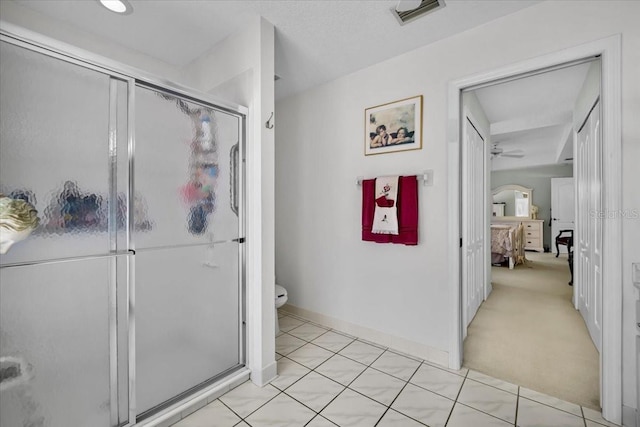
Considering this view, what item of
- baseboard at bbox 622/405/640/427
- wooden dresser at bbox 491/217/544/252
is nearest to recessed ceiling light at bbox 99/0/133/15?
baseboard at bbox 622/405/640/427

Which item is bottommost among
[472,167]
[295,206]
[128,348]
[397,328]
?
[397,328]

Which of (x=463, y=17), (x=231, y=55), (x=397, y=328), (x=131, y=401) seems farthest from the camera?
(x=397, y=328)

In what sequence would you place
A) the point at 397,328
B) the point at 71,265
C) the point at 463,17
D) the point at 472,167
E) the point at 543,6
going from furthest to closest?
1. the point at 472,167
2. the point at 397,328
3. the point at 463,17
4. the point at 543,6
5. the point at 71,265

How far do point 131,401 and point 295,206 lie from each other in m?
2.19

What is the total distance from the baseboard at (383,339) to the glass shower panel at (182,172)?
1522 millimetres

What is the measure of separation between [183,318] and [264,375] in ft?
2.30

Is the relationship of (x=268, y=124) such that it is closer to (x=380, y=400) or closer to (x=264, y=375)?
(x=264, y=375)

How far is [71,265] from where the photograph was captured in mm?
1271

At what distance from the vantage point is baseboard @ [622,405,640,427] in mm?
1516

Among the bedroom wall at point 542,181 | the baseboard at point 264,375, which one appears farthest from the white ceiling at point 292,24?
the bedroom wall at point 542,181

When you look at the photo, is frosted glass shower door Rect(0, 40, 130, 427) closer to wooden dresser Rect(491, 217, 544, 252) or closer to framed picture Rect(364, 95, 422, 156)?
framed picture Rect(364, 95, 422, 156)

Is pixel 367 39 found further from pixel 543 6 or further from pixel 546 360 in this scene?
pixel 546 360

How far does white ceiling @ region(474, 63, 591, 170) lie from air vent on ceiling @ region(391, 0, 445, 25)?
2.48 ft

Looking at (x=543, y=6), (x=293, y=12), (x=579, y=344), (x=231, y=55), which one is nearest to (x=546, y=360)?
(x=579, y=344)
